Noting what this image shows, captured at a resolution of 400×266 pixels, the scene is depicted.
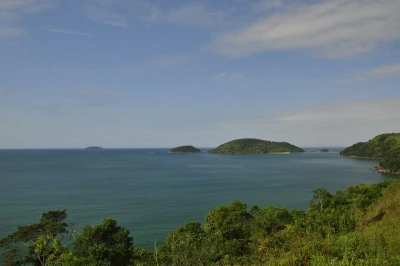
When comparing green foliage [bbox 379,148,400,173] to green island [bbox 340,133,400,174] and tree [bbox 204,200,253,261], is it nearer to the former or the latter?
green island [bbox 340,133,400,174]

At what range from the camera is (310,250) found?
817 cm

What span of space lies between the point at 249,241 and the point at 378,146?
169 m

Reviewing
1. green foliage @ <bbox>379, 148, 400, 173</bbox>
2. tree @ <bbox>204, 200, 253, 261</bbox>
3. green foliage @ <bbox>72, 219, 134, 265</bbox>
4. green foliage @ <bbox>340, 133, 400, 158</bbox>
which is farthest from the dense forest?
green foliage @ <bbox>72, 219, 134, 265</bbox>

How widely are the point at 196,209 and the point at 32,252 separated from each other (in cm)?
3043

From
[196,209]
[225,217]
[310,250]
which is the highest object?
[310,250]

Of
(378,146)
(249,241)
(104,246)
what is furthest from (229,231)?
(378,146)

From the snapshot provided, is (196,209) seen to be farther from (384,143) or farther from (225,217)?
(384,143)

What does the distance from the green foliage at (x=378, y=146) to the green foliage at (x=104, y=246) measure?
15908cm

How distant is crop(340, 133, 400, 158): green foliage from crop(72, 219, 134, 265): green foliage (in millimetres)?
159076

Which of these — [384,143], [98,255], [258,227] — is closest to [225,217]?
[258,227]

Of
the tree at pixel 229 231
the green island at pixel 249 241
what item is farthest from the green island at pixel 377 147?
the green island at pixel 249 241

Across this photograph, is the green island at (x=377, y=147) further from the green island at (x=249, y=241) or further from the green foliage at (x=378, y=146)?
the green island at (x=249, y=241)

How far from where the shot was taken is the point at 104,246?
17875 millimetres

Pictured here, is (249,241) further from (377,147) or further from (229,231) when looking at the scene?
(377,147)
